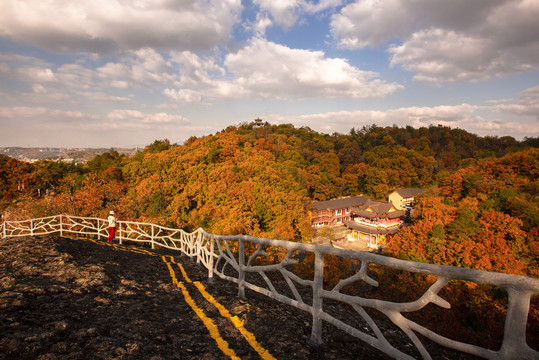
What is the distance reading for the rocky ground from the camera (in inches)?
113

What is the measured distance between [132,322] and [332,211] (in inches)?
2180

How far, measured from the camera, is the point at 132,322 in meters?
3.59

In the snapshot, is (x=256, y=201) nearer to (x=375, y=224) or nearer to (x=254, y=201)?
(x=254, y=201)

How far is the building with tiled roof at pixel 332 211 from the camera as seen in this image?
5447 centimetres

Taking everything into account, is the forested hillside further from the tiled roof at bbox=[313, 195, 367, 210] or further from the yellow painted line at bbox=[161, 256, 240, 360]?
the yellow painted line at bbox=[161, 256, 240, 360]

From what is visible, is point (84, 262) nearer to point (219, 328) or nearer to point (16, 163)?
point (219, 328)

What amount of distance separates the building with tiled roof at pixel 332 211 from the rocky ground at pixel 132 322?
4797 centimetres

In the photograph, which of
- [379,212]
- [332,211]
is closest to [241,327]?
[379,212]

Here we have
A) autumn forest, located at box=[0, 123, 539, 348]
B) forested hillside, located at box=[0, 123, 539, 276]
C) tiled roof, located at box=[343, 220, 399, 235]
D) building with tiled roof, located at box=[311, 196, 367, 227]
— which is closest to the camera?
autumn forest, located at box=[0, 123, 539, 348]

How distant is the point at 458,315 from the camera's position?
15.6 metres

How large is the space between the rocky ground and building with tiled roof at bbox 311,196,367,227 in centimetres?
4797

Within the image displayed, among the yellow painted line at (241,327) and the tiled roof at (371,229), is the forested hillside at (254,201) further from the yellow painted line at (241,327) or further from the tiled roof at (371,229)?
Answer: the yellow painted line at (241,327)

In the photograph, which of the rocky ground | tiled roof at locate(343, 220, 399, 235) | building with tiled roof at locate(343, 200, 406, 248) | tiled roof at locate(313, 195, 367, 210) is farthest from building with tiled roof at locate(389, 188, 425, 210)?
the rocky ground

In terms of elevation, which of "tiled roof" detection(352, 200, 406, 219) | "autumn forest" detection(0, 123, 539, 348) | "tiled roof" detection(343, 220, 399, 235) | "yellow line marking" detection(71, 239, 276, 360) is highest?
"yellow line marking" detection(71, 239, 276, 360)
